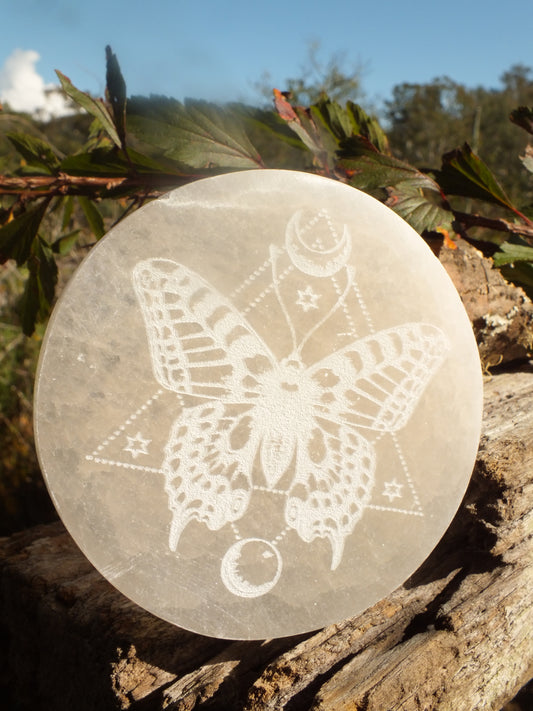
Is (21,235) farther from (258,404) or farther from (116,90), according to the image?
(258,404)

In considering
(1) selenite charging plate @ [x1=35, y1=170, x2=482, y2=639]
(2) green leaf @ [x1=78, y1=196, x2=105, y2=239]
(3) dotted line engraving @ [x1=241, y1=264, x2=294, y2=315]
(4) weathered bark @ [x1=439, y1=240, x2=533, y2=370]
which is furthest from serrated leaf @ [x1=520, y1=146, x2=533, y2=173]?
(2) green leaf @ [x1=78, y1=196, x2=105, y2=239]

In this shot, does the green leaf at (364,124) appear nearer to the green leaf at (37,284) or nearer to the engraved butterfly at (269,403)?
the engraved butterfly at (269,403)

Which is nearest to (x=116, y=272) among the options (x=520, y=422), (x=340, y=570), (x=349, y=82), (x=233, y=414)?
(x=233, y=414)

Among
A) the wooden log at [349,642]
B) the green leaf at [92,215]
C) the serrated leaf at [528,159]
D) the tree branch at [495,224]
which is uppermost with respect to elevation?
the green leaf at [92,215]

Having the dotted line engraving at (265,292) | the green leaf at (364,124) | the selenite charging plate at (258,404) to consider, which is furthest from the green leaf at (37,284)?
the green leaf at (364,124)

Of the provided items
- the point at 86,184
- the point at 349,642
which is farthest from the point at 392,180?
the point at 349,642

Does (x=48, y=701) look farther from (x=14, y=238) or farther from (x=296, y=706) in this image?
(x=14, y=238)
